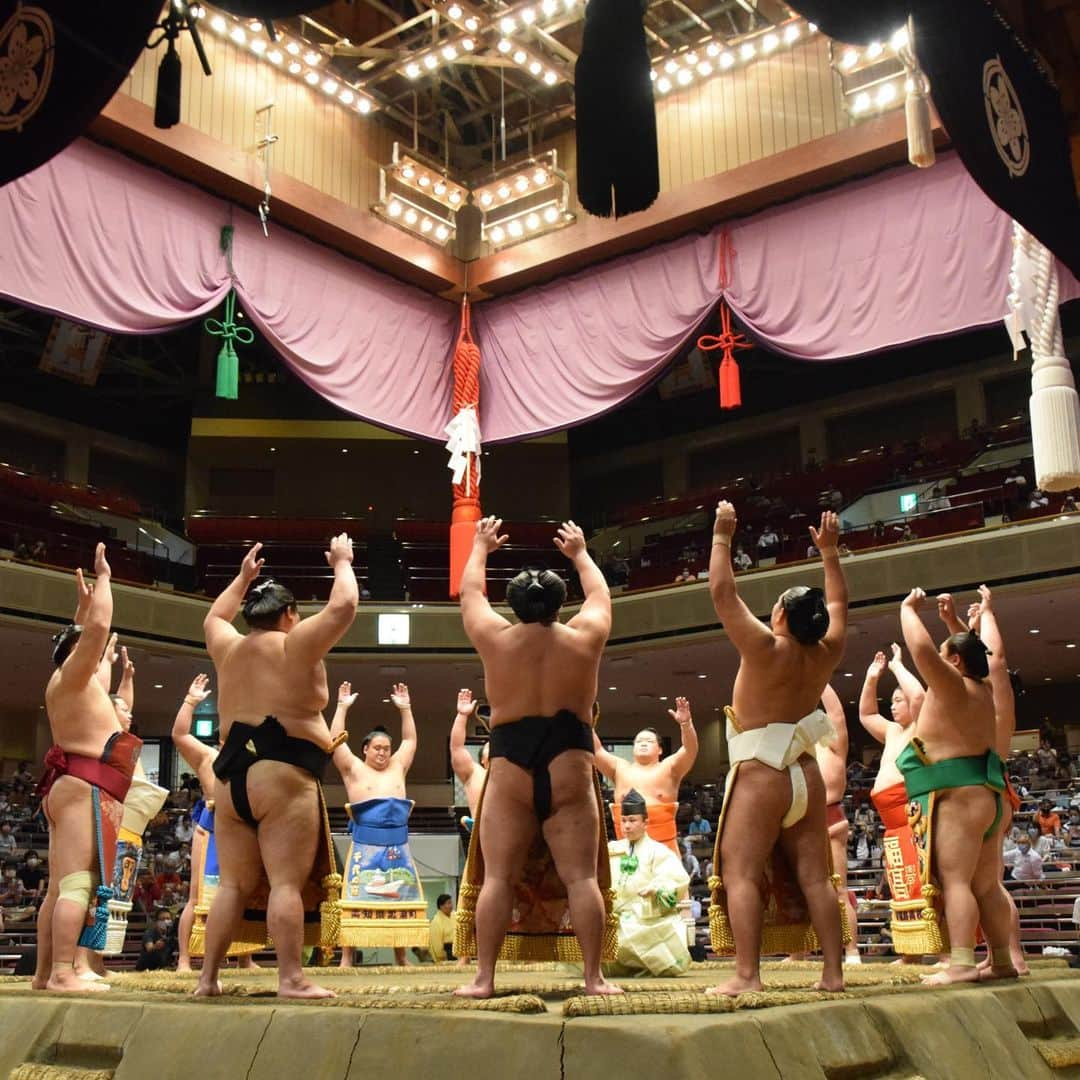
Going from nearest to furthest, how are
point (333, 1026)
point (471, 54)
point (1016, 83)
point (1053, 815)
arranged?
point (333, 1026)
point (1016, 83)
point (471, 54)
point (1053, 815)

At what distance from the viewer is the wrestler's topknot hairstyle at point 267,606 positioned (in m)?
3.29

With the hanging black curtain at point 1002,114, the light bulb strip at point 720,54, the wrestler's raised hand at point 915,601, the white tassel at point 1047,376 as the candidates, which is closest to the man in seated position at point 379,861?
the wrestler's raised hand at point 915,601

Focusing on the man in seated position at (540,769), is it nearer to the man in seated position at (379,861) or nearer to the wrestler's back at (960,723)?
the wrestler's back at (960,723)

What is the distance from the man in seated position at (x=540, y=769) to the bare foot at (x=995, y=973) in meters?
1.20

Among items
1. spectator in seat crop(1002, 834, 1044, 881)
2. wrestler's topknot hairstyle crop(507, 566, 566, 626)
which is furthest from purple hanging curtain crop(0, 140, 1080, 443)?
wrestler's topknot hairstyle crop(507, 566, 566, 626)

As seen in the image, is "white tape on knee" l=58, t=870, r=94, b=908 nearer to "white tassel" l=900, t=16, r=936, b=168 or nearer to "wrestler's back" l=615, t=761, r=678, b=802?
"wrestler's back" l=615, t=761, r=678, b=802

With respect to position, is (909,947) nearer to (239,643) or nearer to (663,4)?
(239,643)

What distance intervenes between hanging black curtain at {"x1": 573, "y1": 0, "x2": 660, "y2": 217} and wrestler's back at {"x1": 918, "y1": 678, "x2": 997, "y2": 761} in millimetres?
1800

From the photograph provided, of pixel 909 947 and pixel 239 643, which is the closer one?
pixel 239 643

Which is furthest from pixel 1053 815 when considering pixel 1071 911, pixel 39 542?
pixel 39 542

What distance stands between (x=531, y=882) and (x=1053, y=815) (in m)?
7.28

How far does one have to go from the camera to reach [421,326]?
8.66 meters

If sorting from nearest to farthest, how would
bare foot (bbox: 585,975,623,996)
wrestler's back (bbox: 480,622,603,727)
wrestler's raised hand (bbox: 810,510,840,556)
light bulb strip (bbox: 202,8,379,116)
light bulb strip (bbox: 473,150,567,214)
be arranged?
bare foot (bbox: 585,975,623,996) < wrestler's back (bbox: 480,622,603,727) < wrestler's raised hand (bbox: 810,510,840,556) < light bulb strip (bbox: 202,8,379,116) < light bulb strip (bbox: 473,150,567,214)

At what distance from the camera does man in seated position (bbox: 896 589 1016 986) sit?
364cm
